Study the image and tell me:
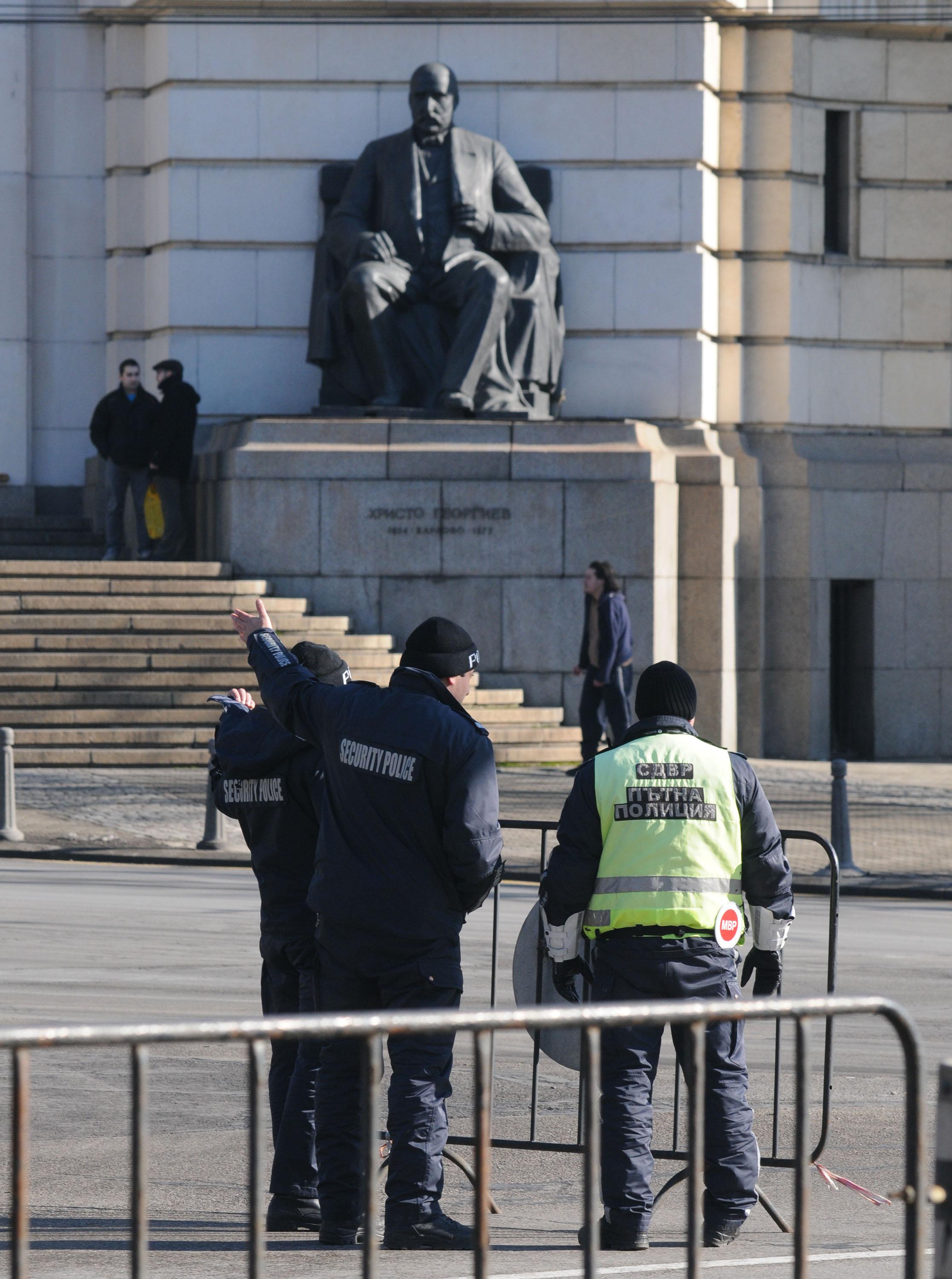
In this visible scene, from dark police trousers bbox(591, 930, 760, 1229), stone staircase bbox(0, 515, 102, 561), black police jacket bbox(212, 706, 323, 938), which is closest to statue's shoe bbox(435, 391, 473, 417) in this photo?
stone staircase bbox(0, 515, 102, 561)

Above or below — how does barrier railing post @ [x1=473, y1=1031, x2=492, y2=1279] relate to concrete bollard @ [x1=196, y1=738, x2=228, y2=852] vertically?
above

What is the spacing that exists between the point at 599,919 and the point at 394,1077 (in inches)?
29.3

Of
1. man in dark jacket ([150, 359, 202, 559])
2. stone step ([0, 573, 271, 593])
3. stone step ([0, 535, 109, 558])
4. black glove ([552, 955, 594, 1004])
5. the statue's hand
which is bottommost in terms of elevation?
black glove ([552, 955, 594, 1004])

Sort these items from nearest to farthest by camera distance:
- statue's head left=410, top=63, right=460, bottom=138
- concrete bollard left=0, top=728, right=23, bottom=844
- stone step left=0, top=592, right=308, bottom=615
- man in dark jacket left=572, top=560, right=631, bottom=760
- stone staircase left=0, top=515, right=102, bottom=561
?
concrete bollard left=0, top=728, right=23, bottom=844
man in dark jacket left=572, top=560, right=631, bottom=760
stone step left=0, top=592, right=308, bottom=615
statue's head left=410, top=63, right=460, bottom=138
stone staircase left=0, top=515, right=102, bottom=561

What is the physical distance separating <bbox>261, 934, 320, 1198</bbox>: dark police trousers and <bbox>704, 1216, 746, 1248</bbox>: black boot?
3.78 ft

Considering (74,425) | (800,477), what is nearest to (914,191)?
(800,477)

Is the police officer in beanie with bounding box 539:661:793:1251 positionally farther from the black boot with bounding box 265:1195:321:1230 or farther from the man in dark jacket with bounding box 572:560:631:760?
the man in dark jacket with bounding box 572:560:631:760

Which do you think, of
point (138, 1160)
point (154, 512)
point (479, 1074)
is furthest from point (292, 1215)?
point (154, 512)

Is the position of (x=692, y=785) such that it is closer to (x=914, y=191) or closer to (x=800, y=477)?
(x=800, y=477)

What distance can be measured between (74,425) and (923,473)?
9.96 metres

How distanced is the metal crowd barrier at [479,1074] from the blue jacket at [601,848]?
1.94m

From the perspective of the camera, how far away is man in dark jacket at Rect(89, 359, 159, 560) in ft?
69.8

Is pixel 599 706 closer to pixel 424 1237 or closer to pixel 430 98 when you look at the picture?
pixel 430 98

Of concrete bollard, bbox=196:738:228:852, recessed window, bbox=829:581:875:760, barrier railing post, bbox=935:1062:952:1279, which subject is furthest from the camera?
recessed window, bbox=829:581:875:760
